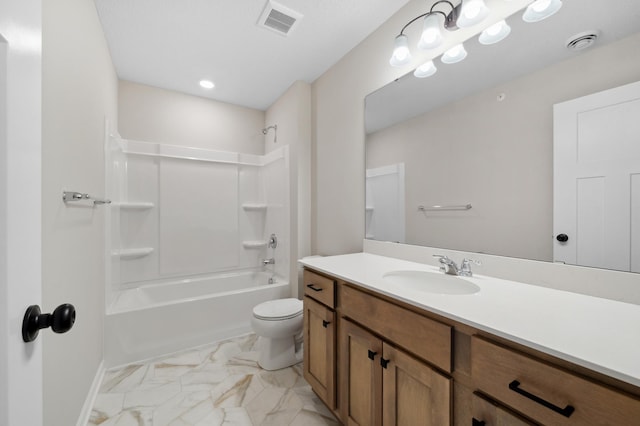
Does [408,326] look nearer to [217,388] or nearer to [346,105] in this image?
[217,388]

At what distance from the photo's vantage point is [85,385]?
5.10 ft

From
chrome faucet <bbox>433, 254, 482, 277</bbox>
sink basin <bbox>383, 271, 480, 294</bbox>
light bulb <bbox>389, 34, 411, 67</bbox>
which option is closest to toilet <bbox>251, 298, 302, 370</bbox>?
sink basin <bbox>383, 271, 480, 294</bbox>

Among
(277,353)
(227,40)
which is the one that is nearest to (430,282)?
(277,353)

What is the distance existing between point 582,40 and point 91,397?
3.10 m

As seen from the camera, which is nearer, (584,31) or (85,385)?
(584,31)

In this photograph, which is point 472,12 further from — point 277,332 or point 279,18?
point 277,332

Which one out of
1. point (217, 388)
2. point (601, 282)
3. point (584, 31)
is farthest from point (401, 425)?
point (584, 31)

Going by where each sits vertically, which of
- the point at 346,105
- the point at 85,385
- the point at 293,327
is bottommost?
the point at 85,385

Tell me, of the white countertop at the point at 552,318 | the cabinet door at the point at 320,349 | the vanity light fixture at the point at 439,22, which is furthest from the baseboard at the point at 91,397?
the vanity light fixture at the point at 439,22

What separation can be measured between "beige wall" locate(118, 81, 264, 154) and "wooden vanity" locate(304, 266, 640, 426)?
243 cm

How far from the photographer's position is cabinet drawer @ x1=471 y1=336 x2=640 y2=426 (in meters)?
0.56

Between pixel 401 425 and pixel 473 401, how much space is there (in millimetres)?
375

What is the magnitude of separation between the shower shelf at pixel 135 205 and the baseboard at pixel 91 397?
1401mm

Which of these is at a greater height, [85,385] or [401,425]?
[401,425]
